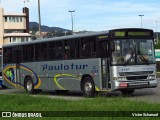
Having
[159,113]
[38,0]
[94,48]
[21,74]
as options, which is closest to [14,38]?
[38,0]

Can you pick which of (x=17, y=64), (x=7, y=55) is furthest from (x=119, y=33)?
(x=7, y=55)

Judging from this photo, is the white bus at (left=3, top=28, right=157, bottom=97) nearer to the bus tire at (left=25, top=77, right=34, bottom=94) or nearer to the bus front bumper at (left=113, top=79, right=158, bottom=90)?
the bus front bumper at (left=113, top=79, right=158, bottom=90)

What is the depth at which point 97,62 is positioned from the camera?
67.8 ft

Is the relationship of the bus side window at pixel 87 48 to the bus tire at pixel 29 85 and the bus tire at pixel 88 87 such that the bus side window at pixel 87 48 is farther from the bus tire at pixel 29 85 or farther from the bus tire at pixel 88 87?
the bus tire at pixel 29 85

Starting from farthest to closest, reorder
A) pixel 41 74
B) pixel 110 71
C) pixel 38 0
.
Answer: pixel 38 0
pixel 41 74
pixel 110 71

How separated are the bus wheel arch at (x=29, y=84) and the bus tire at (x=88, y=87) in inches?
222

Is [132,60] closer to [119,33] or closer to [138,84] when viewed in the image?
[138,84]

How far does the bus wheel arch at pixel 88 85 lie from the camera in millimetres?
21109

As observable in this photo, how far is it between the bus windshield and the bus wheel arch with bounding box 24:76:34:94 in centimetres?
811

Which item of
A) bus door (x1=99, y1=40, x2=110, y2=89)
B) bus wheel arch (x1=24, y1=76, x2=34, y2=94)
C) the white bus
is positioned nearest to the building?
bus wheel arch (x1=24, y1=76, x2=34, y2=94)

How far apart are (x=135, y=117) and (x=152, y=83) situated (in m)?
10.9

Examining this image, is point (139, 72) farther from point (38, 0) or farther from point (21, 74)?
point (38, 0)

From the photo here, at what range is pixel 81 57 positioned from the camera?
71.8 ft

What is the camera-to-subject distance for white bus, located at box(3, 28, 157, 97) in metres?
20.0
